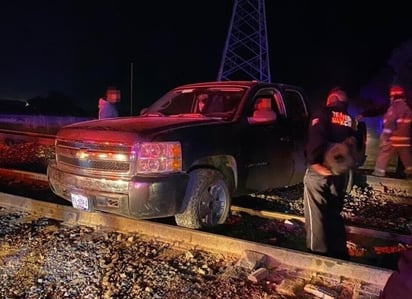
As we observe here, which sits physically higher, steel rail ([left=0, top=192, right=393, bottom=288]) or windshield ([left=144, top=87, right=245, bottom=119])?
windshield ([left=144, top=87, right=245, bottom=119])

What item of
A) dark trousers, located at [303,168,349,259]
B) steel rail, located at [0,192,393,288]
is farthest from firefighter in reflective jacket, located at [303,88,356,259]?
steel rail, located at [0,192,393,288]

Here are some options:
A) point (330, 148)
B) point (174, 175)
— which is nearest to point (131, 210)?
point (174, 175)

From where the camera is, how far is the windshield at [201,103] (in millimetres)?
5980

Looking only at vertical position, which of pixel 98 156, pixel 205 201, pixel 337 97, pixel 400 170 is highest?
pixel 337 97

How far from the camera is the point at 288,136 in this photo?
641 centimetres

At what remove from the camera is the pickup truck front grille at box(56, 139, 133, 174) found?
15.6 feet

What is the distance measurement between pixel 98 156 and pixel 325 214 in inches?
98.6

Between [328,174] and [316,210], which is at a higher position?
[328,174]

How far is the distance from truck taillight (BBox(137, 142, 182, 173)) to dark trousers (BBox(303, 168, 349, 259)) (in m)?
1.42

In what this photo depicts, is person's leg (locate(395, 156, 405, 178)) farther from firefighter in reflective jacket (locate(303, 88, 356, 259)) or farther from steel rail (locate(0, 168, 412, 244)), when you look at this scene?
firefighter in reflective jacket (locate(303, 88, 356, 259))

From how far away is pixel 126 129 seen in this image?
16.3 ft

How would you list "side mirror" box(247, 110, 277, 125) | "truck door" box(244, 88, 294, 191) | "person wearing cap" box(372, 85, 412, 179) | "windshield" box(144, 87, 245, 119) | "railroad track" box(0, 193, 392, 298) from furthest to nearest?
"person wearing cap" box(372, 85, 412, 179) → "windshield" box(144, 87, 245, 119) → "truck door" box(244, 88, 294, 191) → "side mirror" box(247, 110, 277, 125) → "railroad track" box(0, 193, 392, 298)

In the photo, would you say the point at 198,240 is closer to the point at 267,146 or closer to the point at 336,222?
the point at 336,222

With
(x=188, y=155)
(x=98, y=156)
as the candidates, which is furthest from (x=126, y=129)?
(x=188, y=155)
